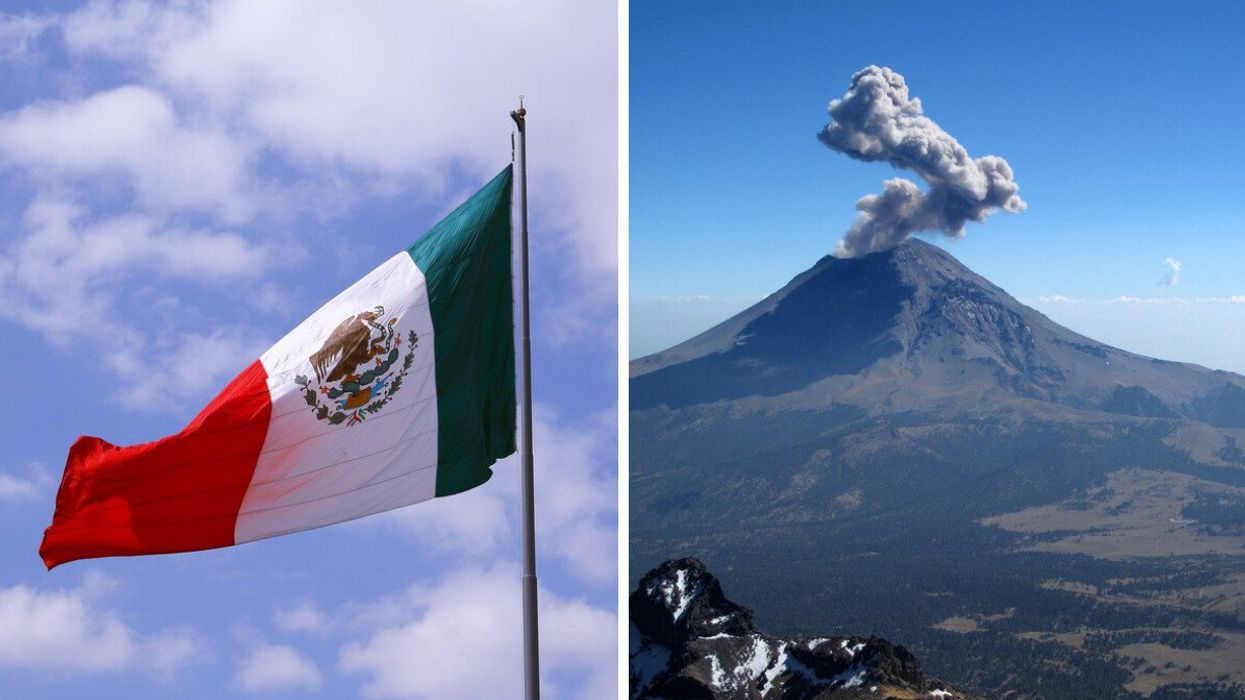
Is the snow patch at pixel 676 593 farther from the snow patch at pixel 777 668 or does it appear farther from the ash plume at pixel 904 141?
the ash plume at pixel 904 141

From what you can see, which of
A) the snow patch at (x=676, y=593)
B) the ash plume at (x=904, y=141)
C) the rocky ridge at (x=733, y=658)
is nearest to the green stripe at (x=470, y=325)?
the rocky ridge at (x=733, y=658)

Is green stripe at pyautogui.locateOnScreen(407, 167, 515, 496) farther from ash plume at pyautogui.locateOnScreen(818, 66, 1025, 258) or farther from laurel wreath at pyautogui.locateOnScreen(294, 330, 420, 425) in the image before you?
ash plume at pyautogui.locateOnScreen(818, 66, 1025, 258)

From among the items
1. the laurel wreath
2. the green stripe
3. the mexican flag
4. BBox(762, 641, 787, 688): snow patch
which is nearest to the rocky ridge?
BBox(762, 641, 787, 688): snow patch

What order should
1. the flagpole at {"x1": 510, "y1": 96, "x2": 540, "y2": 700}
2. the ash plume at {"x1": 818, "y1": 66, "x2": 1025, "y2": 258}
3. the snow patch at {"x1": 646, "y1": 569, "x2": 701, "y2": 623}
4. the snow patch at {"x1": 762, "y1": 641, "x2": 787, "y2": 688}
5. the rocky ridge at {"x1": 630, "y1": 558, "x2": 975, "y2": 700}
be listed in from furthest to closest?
the ash plume at {"x1": 818, "y1": 66, "x2": 1025, "y2": 258}
the snow patch at {"x1": 646, "y1": 569, "x2": 701, "y2": 623}
the snow patch at {"x1": 762, "y1": 641, "x2": 787, "y2": 688}
the rocky ridge at {"x1": 630, "y1": 558, "x2": 975, "y2": 700}
the flagpole at {"x1": 510, "y1": 96, "x2": 540, "y2": 700}

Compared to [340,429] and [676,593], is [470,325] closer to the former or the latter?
[340,429]

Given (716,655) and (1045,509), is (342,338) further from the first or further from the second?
(1045,509)

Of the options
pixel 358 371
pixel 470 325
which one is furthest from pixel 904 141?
pixel 358 371

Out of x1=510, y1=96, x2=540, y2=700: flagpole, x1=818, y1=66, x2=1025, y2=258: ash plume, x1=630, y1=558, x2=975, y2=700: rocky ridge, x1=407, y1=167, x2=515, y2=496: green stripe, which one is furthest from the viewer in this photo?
x1=818, y1=66, x2=1025, y2=258: ash plume
